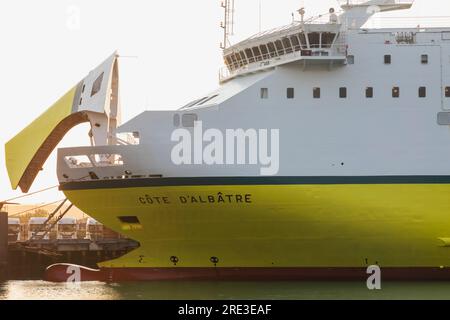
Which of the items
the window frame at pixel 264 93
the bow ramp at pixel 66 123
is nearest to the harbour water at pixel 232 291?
the bow ramp at pixel 66 123

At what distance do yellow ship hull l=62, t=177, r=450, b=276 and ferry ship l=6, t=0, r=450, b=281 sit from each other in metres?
0.03

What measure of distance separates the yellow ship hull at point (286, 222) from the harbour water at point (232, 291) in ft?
2.37

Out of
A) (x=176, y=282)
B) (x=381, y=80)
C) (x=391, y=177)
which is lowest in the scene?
(x=176, y=282)

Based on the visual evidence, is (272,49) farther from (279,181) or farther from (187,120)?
(279,181)

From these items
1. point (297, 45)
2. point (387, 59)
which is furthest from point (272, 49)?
point (387, 59)

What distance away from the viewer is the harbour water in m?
26.7

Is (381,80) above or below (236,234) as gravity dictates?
above

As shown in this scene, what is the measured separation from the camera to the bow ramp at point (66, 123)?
30.8 meters

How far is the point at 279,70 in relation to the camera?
30219 millimetres

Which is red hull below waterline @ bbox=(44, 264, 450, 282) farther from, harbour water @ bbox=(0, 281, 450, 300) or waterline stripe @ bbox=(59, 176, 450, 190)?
waterline stripe @ bbox=(59, 176, 450, 190)

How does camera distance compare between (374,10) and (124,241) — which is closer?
(374,10)
